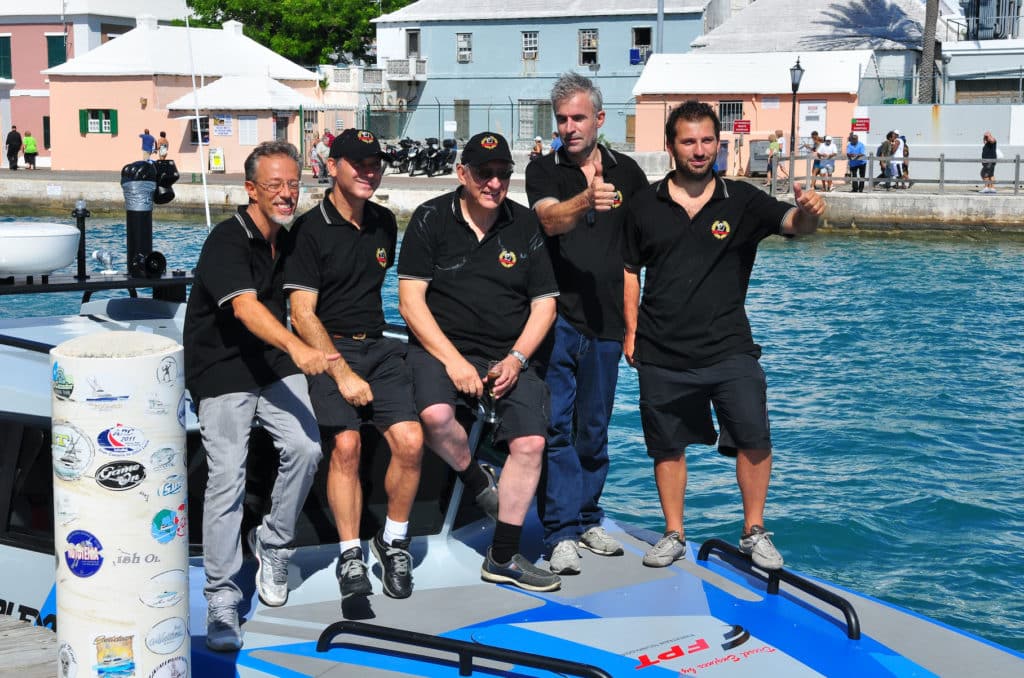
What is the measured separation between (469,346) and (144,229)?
2.59 m

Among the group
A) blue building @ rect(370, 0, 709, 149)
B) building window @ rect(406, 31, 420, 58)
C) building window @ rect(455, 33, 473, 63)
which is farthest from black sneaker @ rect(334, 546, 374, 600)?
building window @ rect(406, 31, 420, 58)

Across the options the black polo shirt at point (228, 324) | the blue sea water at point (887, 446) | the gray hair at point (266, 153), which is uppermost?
the gray hair at point (266, 153)

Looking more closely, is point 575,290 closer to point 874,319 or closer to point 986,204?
point 874,319

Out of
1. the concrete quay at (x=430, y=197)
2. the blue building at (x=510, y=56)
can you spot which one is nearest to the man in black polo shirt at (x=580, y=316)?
the concrete quay at (x=430, y=197)

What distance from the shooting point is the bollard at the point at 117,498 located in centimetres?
396

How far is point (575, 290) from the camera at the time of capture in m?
6.12

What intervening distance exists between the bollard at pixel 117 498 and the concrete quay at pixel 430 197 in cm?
2463

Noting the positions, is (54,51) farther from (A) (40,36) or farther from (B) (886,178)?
(B) (886,178)

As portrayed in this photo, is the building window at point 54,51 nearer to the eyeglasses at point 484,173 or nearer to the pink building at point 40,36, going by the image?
the pink building at point 40,36

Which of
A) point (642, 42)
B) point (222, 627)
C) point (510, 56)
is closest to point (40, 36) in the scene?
point (510, 56)

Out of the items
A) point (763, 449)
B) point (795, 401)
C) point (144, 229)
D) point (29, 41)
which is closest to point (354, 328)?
point (763, 449)

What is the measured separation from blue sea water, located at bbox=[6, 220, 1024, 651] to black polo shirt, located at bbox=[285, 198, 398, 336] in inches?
191

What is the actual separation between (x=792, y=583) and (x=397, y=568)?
164 cm

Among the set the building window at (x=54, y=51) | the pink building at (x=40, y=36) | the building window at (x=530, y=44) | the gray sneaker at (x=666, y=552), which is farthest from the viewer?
the building window at (x=54, y=51)
